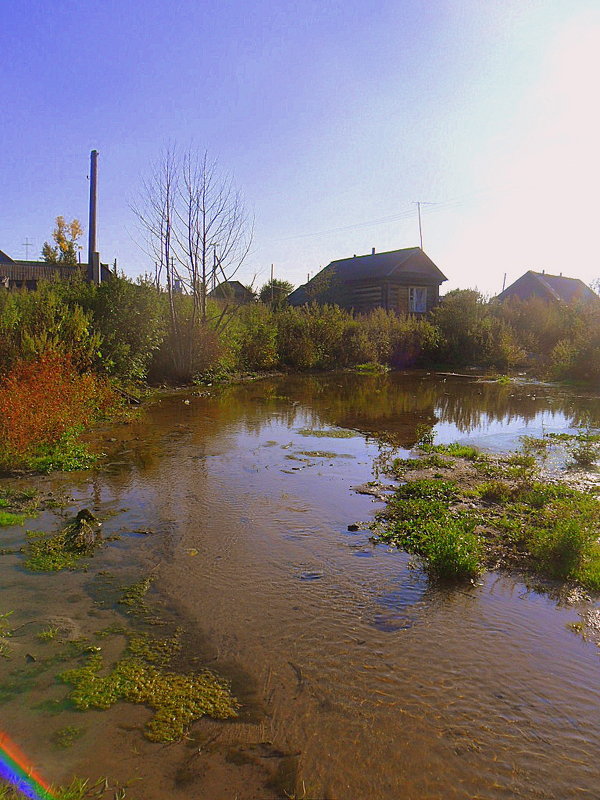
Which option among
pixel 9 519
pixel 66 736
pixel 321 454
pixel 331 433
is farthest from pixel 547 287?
pixel 66 736

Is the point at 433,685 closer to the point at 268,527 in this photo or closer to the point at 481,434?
the point at 268,527

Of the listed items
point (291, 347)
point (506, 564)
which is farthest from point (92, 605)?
point (291, 347)

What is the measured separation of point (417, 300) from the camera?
37.0 m

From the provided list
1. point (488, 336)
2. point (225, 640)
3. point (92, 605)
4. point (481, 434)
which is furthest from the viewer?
point (488, 336)

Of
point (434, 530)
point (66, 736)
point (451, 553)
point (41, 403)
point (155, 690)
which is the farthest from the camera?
point (41, 403)

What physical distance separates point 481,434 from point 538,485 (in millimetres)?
4554

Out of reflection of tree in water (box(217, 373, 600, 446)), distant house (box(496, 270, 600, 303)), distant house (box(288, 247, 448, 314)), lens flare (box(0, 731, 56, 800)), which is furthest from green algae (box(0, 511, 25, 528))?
distant house (box(496, 270, 600, 303))

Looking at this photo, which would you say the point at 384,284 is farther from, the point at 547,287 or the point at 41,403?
the point at 41,403

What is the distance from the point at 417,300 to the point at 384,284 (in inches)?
118

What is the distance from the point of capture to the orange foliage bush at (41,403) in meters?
7.79

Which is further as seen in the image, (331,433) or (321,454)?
(331,433)

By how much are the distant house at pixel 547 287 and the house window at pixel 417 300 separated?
42.0 ft

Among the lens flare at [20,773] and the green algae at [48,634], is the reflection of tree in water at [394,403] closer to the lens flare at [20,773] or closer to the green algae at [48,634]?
the green algae at [48,634]

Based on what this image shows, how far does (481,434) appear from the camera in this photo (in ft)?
39.6
